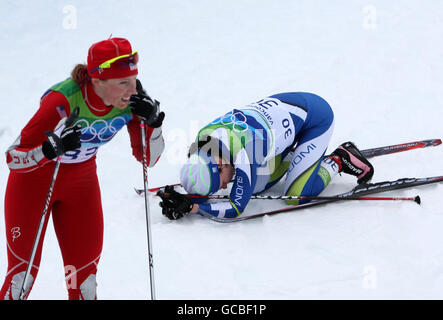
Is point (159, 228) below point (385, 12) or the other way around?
below

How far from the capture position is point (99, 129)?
3006 mm

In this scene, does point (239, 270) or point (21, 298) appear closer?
point (21, 298)

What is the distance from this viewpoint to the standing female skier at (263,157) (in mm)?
4660

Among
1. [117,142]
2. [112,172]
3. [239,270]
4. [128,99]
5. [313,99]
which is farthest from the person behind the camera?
[117,142]

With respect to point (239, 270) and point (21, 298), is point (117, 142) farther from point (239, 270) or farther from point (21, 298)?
point (21, 298)

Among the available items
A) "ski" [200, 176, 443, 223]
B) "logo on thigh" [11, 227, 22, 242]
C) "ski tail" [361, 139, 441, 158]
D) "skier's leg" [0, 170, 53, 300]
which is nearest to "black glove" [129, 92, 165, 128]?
"skier's leg" [0, 170, 53, 300]

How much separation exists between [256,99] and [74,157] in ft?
14.3

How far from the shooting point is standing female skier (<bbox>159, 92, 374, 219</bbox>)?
4.66m

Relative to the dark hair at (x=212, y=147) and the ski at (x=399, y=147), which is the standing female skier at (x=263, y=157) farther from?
the ski at (x=399, y=147)

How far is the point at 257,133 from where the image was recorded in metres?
4.76

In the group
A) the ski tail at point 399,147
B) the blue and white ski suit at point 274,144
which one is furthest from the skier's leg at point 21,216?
the ski tail at point 399,147
